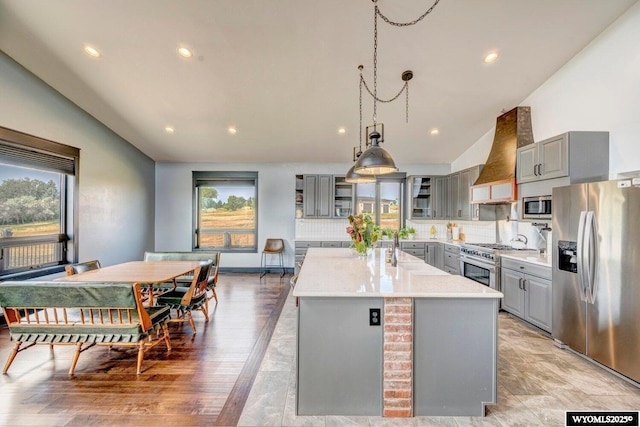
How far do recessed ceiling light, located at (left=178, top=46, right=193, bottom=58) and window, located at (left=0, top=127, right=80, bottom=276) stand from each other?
235cm

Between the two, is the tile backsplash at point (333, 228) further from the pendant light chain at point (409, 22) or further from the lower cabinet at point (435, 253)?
the pendant light chain at point (409, 22)

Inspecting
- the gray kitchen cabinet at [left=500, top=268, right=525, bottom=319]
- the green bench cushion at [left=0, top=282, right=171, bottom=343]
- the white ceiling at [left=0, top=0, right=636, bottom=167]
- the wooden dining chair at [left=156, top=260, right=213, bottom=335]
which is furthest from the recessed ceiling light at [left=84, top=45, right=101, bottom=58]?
the gray kitchen cabinet at [left=500, top=268, right=525, bottom=319]

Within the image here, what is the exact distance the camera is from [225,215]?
6.69 meters

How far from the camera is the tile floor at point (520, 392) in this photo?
1.87 meters

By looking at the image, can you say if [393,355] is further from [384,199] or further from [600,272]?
[384,199]

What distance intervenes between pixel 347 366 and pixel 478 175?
427 cm

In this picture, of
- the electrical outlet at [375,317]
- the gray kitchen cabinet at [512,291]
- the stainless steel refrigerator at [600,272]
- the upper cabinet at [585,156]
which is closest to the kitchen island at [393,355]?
the electrical outlet at [375,317]

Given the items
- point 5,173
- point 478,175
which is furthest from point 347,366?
point 5,173

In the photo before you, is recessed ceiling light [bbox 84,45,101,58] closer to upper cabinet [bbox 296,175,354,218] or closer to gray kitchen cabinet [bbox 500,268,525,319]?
upper cabinet [bbox 296,175,354,218]

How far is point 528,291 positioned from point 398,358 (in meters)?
2.50

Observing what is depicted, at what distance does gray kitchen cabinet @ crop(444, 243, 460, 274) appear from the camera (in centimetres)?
497

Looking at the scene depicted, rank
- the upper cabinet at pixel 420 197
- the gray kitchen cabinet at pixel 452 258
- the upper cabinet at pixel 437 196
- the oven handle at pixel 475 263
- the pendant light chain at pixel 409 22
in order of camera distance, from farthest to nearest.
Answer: the upper cabinet at pixel 420 197
the upper cabinet at pixel 437 196
the gray kitchen cabinet at pixel 452 258
the oven handle at pixel 475 263
the pendant light chain at pixel 409 22

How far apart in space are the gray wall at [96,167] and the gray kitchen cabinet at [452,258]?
249 inches

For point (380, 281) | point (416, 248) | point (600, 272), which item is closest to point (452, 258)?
point (416, 248)
